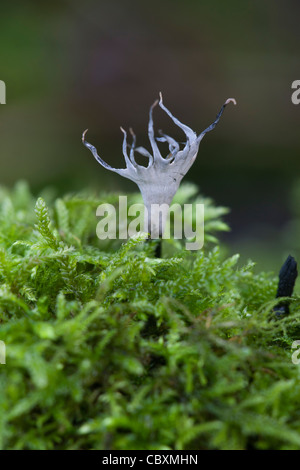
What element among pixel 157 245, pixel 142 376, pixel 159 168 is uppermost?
pixel 159 168

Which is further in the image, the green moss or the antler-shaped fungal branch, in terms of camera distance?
the antler-shaped fungal branch

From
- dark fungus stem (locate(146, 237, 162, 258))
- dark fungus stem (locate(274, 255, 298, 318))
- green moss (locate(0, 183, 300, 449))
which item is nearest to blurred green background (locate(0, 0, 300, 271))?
dark fungus stem (locate(146, 237, 162, 258))

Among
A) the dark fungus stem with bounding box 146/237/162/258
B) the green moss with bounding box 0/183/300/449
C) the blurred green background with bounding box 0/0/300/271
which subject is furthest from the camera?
the blurred green background with bounding box 0/0/300/271

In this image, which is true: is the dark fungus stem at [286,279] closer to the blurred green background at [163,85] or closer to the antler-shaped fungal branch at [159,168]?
the antler-shaped fungal branch at [159,168]

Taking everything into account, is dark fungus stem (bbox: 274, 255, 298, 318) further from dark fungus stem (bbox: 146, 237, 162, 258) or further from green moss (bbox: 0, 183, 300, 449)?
dark fungus stem (bbox: 146, 237, 162, 258)

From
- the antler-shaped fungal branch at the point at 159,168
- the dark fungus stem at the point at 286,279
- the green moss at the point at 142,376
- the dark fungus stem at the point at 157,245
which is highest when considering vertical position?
the antler-shaped fungal branch at the point at 159,168

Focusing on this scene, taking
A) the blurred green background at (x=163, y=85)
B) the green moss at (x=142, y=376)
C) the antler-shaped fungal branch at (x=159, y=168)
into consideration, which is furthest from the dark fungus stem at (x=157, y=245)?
the blurred green background at (x=163, y=85)

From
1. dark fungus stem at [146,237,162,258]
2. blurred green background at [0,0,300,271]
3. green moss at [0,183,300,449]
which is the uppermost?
blurred green background at [0,0,300,271]

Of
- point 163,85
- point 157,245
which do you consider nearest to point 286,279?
point 157,245

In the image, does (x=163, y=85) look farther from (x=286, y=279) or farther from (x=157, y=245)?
(x=286, y=279)

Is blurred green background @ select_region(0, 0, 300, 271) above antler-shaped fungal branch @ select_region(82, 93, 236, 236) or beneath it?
above
